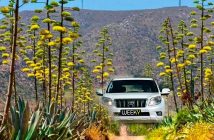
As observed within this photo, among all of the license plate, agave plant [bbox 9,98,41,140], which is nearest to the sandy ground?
the license plate

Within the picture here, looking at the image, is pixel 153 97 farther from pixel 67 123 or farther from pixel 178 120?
pixel 67 123

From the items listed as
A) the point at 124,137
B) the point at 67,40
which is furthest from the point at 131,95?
the point at 67,40

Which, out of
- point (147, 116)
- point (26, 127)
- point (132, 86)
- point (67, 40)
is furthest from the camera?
point (67, 40)

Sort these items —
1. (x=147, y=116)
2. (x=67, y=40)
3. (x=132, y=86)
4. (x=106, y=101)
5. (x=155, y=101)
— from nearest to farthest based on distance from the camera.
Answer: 1. (x=147, y=116)
2. (x=155, y=101)
3. (x=106, y=101)
4. (x=132, y=86)
5. (x=67, y=40)

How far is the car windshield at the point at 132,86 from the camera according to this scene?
19.6m

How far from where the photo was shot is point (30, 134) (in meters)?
8.08

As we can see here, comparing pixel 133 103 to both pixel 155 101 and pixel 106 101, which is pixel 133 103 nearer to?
pixel 155 101

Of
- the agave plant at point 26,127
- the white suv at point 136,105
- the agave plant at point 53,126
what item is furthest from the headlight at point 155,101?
the agave plant at point 26,127

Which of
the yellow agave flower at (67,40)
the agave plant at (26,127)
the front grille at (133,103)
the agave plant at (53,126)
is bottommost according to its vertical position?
the front grille at (133,103)

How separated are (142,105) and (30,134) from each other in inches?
404

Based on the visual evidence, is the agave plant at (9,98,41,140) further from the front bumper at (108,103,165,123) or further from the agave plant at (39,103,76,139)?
the front bumper at (108,103,165,123)

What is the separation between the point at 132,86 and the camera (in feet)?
66.4

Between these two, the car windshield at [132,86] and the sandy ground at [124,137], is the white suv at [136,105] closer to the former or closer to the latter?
the sandy ground at [124,137]

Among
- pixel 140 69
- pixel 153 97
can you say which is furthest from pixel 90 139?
pixel 140 69
